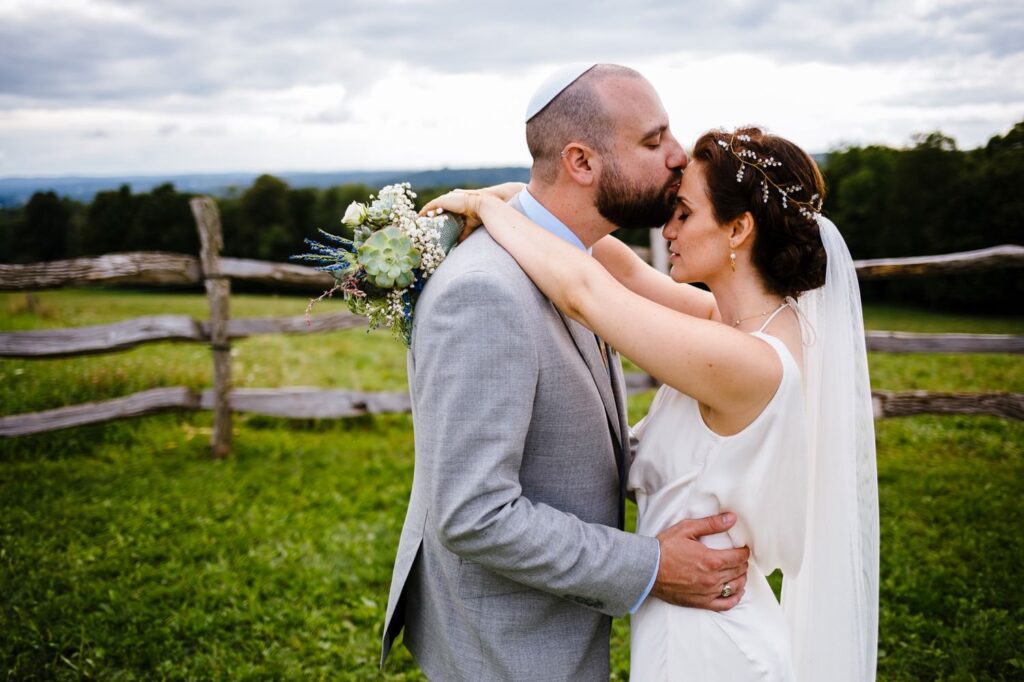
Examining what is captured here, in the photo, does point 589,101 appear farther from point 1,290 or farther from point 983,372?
point 983,372

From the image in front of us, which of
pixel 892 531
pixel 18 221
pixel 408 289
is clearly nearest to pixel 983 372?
pixel 892 531

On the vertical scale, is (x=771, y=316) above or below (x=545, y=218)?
below

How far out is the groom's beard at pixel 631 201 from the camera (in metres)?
2.33

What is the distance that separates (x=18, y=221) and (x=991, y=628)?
643 inches

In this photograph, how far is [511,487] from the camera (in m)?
1.93

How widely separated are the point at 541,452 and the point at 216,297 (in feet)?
18.5

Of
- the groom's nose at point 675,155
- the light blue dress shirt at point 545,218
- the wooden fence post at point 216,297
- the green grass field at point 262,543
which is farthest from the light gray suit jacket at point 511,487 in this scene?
the wooden fence post at point 216,297

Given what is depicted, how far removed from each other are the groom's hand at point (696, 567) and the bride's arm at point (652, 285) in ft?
3.80

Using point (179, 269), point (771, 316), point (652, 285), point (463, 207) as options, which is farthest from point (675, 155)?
point (179, 269)

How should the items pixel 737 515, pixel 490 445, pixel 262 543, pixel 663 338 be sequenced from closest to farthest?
pixel 490 445, pixel 663 338, pixel 737 515, pixel 262 543

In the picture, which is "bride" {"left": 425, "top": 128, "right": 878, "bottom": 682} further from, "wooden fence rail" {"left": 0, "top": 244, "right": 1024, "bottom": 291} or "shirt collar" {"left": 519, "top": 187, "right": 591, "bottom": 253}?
"wooden fence rail" {"left": 0, "top": 244, "right": 1024, "bottom": 291}

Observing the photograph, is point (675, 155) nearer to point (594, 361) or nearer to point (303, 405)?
point (594, 361)

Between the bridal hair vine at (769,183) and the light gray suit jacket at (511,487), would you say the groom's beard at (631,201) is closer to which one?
the bridal hair vine at (769,183)

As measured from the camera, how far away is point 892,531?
19.0 ft
